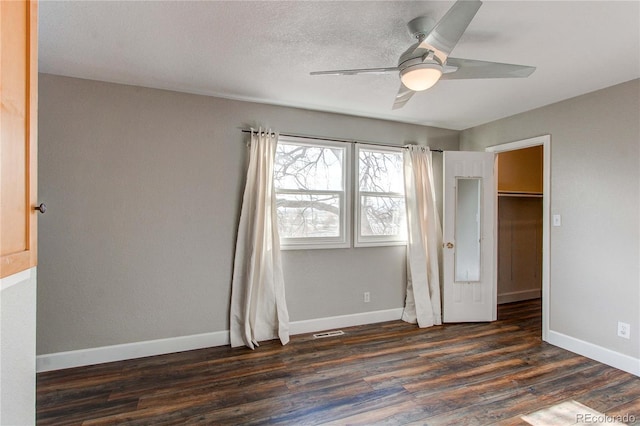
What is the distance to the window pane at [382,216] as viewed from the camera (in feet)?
12.8

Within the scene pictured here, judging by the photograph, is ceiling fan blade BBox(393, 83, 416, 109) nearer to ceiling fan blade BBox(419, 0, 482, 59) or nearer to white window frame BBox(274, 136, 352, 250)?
ceiling fan blade BBox(419, 0, 482, 59)

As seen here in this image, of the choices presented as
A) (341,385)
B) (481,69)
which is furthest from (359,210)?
(481,69)

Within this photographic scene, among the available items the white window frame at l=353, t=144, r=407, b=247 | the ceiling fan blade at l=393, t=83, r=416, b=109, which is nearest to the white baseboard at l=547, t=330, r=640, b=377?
the white window frame at l=353, t=144, r=407, b=247

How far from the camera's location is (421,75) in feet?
5.95

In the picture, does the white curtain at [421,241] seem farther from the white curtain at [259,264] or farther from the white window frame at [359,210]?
the white curtain at [259,264]

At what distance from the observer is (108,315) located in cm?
281

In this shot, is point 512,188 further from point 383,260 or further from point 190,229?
point 190,229

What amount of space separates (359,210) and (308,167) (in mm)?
814

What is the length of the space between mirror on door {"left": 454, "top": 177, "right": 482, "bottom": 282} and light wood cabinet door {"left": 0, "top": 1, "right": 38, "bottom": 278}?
401 cm

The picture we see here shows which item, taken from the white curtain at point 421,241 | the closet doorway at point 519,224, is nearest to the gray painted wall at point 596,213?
the white curtain at point 421,241

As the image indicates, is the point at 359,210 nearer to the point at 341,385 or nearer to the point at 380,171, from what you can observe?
the point at 380,171

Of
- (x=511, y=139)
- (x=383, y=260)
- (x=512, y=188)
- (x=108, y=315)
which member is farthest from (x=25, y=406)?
(x=512, y=188)

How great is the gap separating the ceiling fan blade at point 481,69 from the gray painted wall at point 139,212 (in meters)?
1.88

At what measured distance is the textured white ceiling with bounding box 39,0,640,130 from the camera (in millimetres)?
1829
